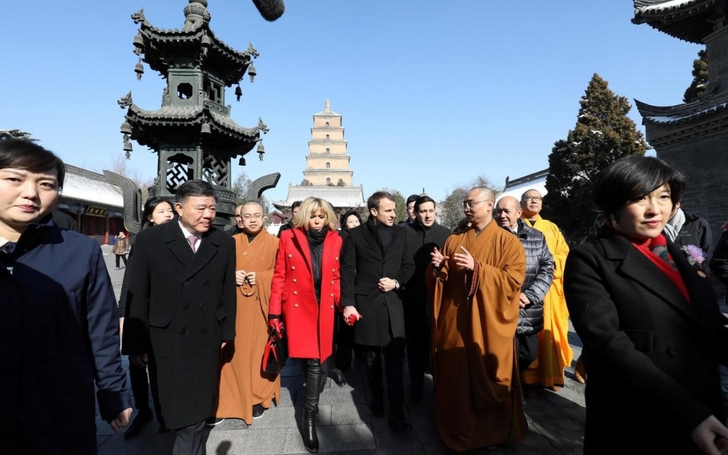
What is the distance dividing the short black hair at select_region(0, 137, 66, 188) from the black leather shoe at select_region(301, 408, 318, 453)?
7.52ft

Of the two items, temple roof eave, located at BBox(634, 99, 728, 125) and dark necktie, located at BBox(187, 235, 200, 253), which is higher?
temple roof eave, located at BBox(634, 99, 728, 125)

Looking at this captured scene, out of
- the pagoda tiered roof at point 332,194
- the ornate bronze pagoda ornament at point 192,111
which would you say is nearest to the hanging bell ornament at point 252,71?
the ornate bronze pagoda ornament at point 192,111

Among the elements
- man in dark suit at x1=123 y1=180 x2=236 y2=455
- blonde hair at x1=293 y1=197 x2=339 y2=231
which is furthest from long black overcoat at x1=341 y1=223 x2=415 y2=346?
man in dark suit at x1=123 y1=180 x2=236 y2=455

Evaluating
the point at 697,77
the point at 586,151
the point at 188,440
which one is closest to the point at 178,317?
the point at 188,440

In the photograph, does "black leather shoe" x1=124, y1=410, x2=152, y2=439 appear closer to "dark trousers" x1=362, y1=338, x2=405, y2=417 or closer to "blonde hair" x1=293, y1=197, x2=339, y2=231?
"dark trousers" x1=362, y1=338, x2=405, y2=417

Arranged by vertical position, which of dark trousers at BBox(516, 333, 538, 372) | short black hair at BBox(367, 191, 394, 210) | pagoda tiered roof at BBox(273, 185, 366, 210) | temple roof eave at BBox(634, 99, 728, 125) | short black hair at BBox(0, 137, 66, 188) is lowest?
dark trousers at BBox(516, 333, 538, 372)

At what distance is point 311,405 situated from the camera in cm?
282

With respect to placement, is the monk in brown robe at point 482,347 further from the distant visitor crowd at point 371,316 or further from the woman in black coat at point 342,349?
the woman in black coat at point 342,349

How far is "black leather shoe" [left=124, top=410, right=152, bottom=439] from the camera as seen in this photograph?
287 centimetres

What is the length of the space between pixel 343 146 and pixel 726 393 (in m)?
44.2

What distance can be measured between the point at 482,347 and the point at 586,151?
56.8ft

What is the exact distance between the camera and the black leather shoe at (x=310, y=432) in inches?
105

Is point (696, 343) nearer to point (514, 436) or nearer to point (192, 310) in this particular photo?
point (514, 436)

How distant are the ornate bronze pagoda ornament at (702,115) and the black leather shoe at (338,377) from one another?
33.0ft
